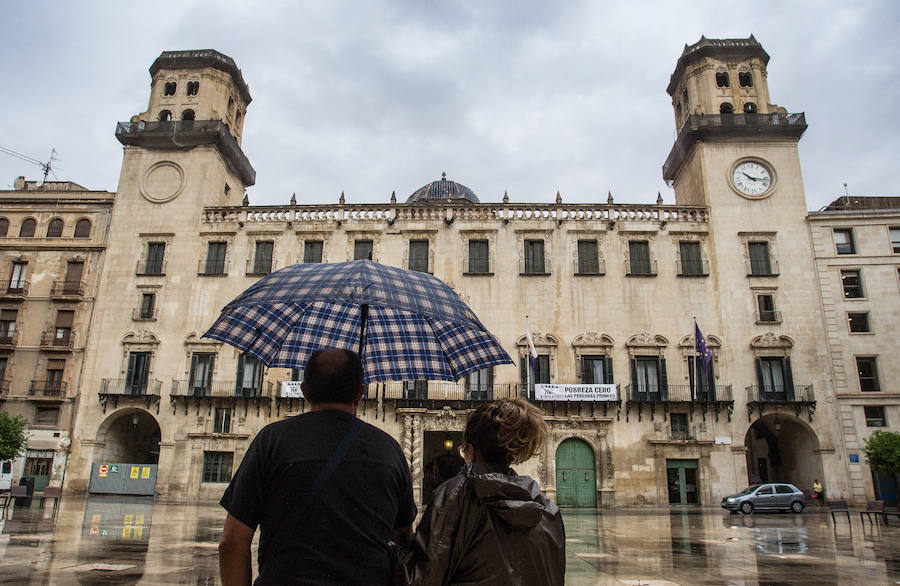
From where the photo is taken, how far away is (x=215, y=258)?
1359 inches

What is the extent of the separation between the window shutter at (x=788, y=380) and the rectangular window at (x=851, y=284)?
5272mm

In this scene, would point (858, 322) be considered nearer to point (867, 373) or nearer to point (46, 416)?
point (867, 373)

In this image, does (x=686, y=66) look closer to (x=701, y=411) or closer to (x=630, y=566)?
(x=701, y=411)

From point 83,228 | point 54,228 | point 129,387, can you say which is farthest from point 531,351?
point 54,228

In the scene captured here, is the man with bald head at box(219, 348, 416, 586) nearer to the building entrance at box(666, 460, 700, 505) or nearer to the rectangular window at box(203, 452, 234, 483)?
the building entrance at box(666, 460, 700, 505)

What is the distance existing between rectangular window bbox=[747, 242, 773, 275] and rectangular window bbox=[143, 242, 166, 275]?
32.5m

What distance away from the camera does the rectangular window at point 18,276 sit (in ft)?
116

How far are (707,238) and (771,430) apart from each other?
12.1m

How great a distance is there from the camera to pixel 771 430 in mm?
35750

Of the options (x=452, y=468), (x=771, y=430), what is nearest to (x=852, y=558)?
(x=452, y=468)

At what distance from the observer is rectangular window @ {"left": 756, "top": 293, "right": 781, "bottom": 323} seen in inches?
1267

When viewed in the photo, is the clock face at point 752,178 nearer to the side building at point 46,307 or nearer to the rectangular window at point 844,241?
the rectangular window at point 844,241

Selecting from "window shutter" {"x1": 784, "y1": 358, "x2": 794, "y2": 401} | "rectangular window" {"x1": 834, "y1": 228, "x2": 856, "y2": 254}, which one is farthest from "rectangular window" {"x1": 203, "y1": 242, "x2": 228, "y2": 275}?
"rectangular window" {"x1": 834, "y1": 228, "x2": 856, "y2": 254}

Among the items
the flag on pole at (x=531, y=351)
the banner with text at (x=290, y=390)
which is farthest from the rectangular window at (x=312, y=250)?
the flag on pole at (x=531, y=351)
